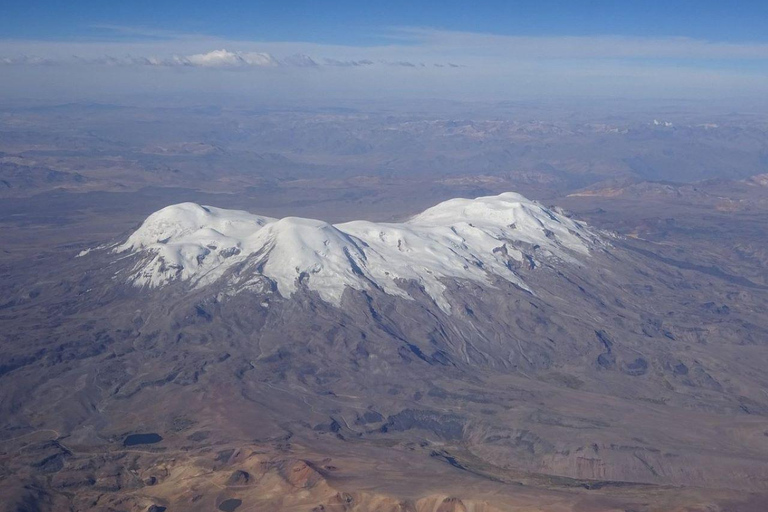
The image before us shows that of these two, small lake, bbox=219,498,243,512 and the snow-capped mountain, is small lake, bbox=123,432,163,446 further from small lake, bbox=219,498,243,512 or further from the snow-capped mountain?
the snow-capped mountain

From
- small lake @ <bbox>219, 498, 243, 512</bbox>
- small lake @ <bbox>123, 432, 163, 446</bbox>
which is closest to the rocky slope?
small lake @ <bbox>123, 432, 163, 446</bbox>

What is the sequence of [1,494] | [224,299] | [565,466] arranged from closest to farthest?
[1,494], [565,466], [224,299]

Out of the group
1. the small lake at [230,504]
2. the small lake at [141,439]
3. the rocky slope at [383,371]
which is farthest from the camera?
the small lake at [141,439]

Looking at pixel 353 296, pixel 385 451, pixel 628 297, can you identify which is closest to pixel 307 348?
pixel 353 296

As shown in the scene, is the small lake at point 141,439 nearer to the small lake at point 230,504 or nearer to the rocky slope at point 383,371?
the rocky slope at point 383,371

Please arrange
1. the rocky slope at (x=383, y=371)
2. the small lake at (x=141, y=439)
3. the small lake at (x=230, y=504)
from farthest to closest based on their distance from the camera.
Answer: the small lake at (x=141, y=439) < the rocky slope at (x=383, y=371) < the small lake at (x=230, y=504)

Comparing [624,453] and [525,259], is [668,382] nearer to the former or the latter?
[624,453]

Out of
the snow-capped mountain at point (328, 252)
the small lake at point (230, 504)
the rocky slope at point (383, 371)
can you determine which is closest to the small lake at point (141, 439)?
the rocky slope at point (383, 371)

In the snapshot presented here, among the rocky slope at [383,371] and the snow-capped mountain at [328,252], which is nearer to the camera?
the rocky slope at [383,371]
